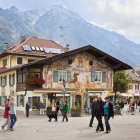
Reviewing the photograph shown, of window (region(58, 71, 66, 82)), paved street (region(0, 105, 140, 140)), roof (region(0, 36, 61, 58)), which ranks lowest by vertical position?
paved street (region(0, 105, 140, 140))

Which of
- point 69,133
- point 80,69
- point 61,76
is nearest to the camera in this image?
point 69,133

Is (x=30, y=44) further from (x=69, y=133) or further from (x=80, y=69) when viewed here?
(x=69, y=133)

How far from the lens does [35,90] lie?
1452 inches

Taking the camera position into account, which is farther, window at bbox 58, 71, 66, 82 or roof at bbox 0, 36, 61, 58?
roof at bbox 0, 36, 61, 58

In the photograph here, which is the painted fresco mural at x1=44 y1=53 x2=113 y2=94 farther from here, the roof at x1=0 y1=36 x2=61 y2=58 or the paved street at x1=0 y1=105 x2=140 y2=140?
the paved street at x1=0 y1=105 x2=140 y2=140

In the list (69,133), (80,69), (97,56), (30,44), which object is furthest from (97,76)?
(69,133)

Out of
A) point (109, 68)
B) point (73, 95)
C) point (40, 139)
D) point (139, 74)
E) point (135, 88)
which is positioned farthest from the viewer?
point (139, 74)

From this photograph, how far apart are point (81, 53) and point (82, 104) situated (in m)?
6.21

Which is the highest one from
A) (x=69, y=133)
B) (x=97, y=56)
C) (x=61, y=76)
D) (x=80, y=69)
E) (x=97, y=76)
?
(x=97, y=56)

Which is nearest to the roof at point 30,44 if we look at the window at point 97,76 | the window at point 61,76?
the window at point 61,76

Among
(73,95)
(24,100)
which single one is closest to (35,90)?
(24,100)

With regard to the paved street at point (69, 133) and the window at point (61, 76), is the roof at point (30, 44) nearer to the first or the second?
the window at point (61, 76)

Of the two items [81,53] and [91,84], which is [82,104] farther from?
[81,53]

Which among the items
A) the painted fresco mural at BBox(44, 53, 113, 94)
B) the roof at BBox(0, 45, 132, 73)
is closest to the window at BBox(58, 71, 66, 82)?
the painted fresco mural at BBox(44, 53, 113, 94)
